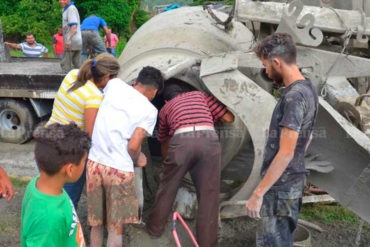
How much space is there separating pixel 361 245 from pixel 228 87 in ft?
5.79

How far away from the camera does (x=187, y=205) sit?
4070mm

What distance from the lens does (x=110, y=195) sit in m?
3.16

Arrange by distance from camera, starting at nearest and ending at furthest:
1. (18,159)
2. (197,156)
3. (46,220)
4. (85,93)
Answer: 1. (46,220)
2. (85,93)
3. (197,156)
4. (18,159)

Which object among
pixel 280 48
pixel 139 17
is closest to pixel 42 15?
pixel 139 17

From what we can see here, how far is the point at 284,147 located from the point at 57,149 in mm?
1245

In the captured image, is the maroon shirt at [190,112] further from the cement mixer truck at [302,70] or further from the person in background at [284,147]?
the person in background at [284,147]

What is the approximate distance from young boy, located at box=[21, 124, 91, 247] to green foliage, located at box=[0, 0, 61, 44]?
17195 mm

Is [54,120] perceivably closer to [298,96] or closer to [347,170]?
[298,96]

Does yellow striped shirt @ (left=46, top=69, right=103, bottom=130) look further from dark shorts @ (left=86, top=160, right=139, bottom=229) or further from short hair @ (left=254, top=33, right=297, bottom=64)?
short hair @ (left=254, top=33, right=297, bottom=64)

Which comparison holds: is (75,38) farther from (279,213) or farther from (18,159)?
(279,213)

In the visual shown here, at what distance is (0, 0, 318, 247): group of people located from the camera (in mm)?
2078

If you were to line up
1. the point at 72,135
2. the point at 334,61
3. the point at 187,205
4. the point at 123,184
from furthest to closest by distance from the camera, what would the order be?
the point at 187,205
the point at 334,61
the point at 123,184
the point at 72,135

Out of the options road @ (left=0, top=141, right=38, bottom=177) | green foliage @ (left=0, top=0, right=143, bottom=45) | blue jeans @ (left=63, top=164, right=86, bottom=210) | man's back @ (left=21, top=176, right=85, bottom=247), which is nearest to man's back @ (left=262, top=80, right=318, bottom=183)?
man's back @ (left=21, top=176, right=85, bottom=247)

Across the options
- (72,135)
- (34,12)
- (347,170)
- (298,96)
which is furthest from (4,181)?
(34,12)
